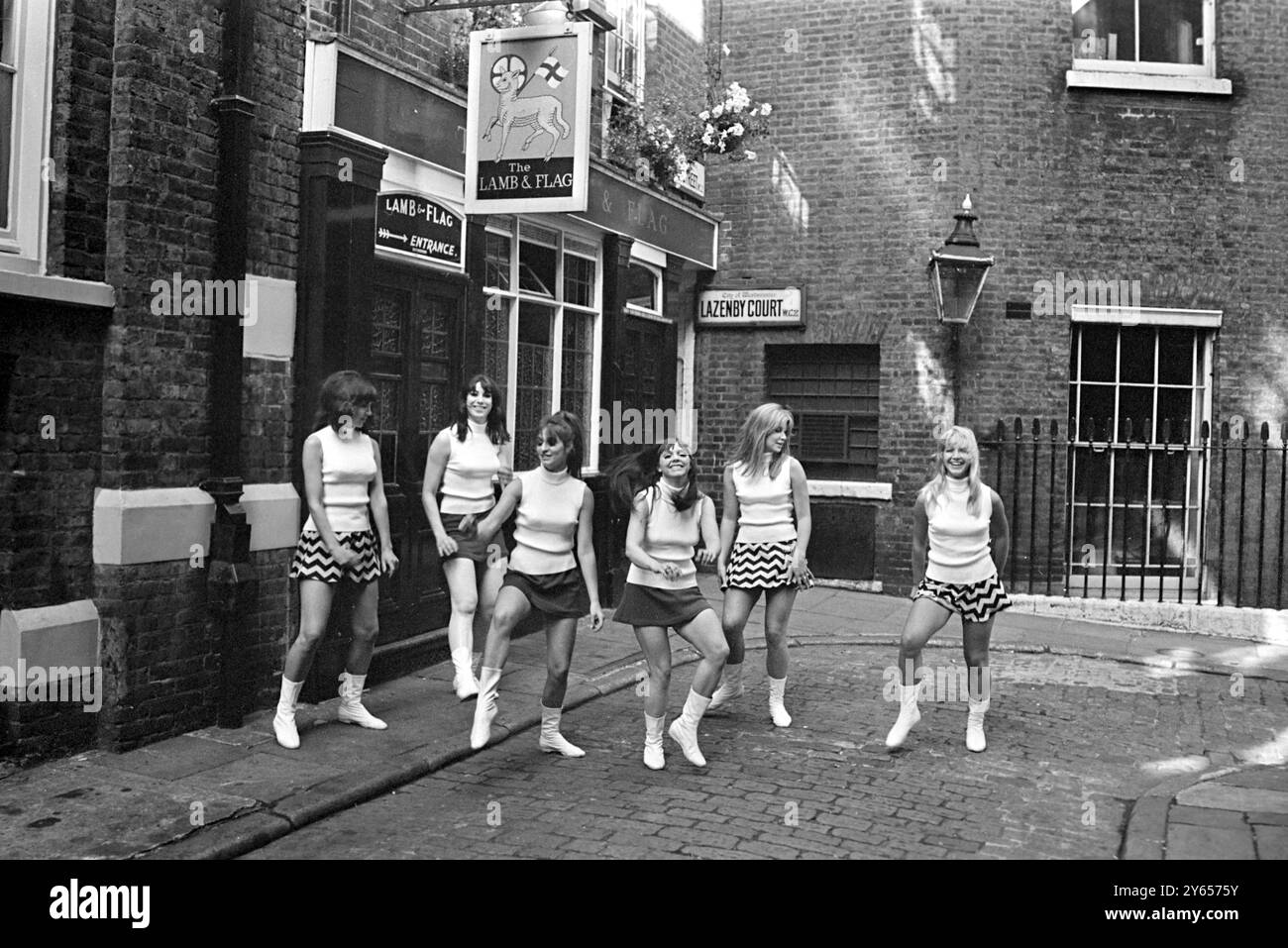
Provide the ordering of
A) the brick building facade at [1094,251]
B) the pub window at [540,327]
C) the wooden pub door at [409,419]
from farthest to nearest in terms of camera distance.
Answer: the brick building facade at [1094,251]
the pub window at [540,327]
the wooden pub door at [409,419]

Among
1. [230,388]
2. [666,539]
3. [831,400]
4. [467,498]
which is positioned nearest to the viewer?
[666,539]

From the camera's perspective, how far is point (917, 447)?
1301 centimetres

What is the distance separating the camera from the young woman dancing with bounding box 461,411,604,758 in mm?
6520

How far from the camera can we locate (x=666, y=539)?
21.2ft

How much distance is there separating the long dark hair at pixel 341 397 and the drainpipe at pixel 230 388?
0.55 m

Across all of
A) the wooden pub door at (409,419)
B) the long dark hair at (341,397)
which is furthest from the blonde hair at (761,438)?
the wooden pub door at (409,419)

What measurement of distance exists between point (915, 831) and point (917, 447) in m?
7.79

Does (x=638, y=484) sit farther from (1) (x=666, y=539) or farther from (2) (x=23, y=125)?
(2) (x=23, y=125)

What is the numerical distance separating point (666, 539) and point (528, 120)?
3420 millimetres

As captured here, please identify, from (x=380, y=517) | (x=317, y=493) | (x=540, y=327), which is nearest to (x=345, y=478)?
(x=317, y=493)

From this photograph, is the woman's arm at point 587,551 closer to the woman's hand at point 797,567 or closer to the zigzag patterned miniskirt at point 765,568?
the zigzag patterned miniskirt at point 765,568

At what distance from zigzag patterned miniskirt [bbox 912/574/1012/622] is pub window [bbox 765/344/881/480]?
6560mm

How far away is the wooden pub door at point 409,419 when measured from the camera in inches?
329

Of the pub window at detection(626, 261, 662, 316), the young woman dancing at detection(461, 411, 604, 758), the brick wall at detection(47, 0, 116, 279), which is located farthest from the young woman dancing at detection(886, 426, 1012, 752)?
the pub window at detection(626, 261, 662, 316)
